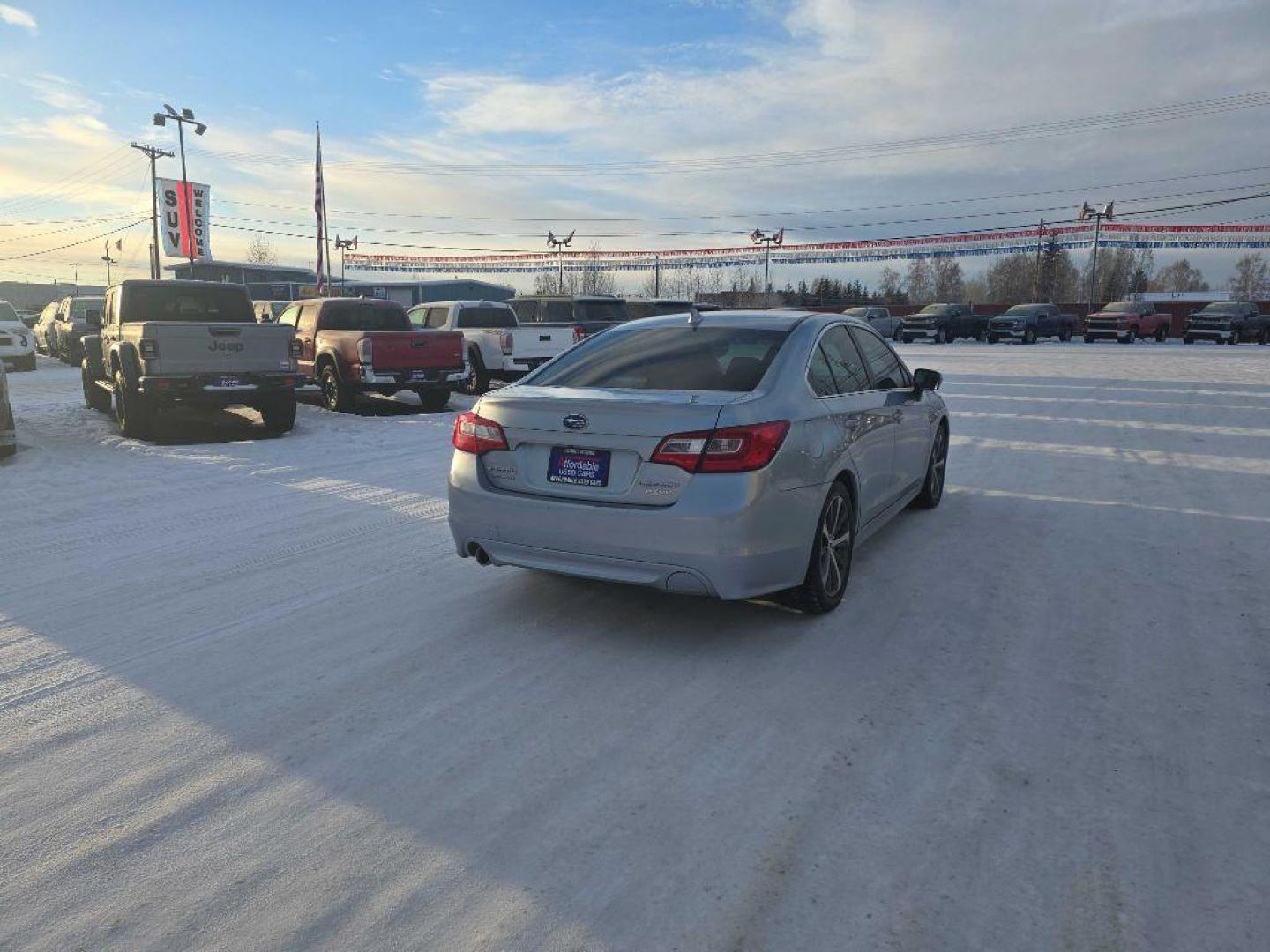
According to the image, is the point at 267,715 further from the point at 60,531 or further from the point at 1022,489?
the point at 1022,489

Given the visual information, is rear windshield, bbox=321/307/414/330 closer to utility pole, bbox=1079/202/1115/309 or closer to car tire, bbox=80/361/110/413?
car tire, bbox=80/361/110/413

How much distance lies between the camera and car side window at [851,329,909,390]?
5.69 m

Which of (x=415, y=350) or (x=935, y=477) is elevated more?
(x=415, y=350)

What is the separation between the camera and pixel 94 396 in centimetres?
1373

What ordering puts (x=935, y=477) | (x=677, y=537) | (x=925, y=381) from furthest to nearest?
1. (x=935, y=477)
2. (x=925, y=381)
3. (x=677, y=537)

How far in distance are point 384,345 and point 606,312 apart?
718 centimetres

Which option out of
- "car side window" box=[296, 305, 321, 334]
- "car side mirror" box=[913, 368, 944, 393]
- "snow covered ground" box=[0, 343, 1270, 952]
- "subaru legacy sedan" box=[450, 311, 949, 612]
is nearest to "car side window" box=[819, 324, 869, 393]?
"subaru legacy sedan" box=[450, 311, 949, 612]

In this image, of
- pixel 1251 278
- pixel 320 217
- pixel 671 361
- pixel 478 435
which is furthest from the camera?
pixel 1251 278

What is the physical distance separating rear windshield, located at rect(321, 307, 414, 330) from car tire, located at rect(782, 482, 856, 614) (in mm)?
11726

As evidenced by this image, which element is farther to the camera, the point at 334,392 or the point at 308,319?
the point at 308,319

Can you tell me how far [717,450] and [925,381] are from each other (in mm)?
3120

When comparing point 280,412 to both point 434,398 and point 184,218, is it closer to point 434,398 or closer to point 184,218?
point 434,398

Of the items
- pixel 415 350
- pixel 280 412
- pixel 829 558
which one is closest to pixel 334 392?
pixel 415 350

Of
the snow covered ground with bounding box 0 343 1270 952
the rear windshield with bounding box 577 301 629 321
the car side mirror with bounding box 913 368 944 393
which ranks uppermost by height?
the rear windshield with bounding box 577 301 629 321
